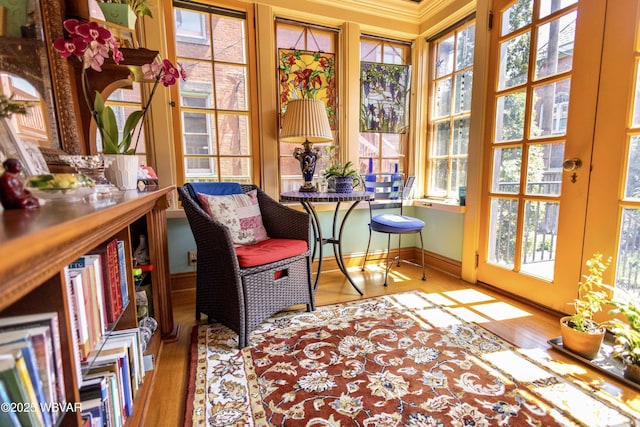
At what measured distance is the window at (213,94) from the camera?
2311 millimetres

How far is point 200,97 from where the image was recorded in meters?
2.37

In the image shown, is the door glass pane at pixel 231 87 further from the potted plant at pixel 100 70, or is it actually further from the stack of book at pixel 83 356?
the stack of book at pixel 83 356

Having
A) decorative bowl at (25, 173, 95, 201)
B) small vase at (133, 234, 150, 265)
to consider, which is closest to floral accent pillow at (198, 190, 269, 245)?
small vase at (133, 234, 150, 265)

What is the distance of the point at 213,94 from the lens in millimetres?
2400

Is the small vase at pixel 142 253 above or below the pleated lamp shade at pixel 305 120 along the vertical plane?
below

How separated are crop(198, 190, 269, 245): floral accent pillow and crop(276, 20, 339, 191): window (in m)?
0.69

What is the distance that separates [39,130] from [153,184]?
0.61m

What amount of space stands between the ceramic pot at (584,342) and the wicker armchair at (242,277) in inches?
56.2

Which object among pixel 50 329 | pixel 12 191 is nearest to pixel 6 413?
pixel 50 329

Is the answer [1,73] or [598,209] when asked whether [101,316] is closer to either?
[1,73]

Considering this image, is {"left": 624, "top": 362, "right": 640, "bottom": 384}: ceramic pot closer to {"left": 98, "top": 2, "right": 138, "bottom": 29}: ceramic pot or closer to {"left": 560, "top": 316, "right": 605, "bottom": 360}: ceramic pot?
{"left": 560, "top": 316, "right": 605, "bottom": 360}: ceramic pot

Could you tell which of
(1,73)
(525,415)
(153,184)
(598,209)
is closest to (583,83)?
(598,209)

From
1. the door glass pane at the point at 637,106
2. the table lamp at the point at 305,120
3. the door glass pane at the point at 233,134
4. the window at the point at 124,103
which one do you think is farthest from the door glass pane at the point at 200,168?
the door glass pane at the point at 637,106

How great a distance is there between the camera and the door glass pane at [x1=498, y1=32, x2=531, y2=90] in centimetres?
211
